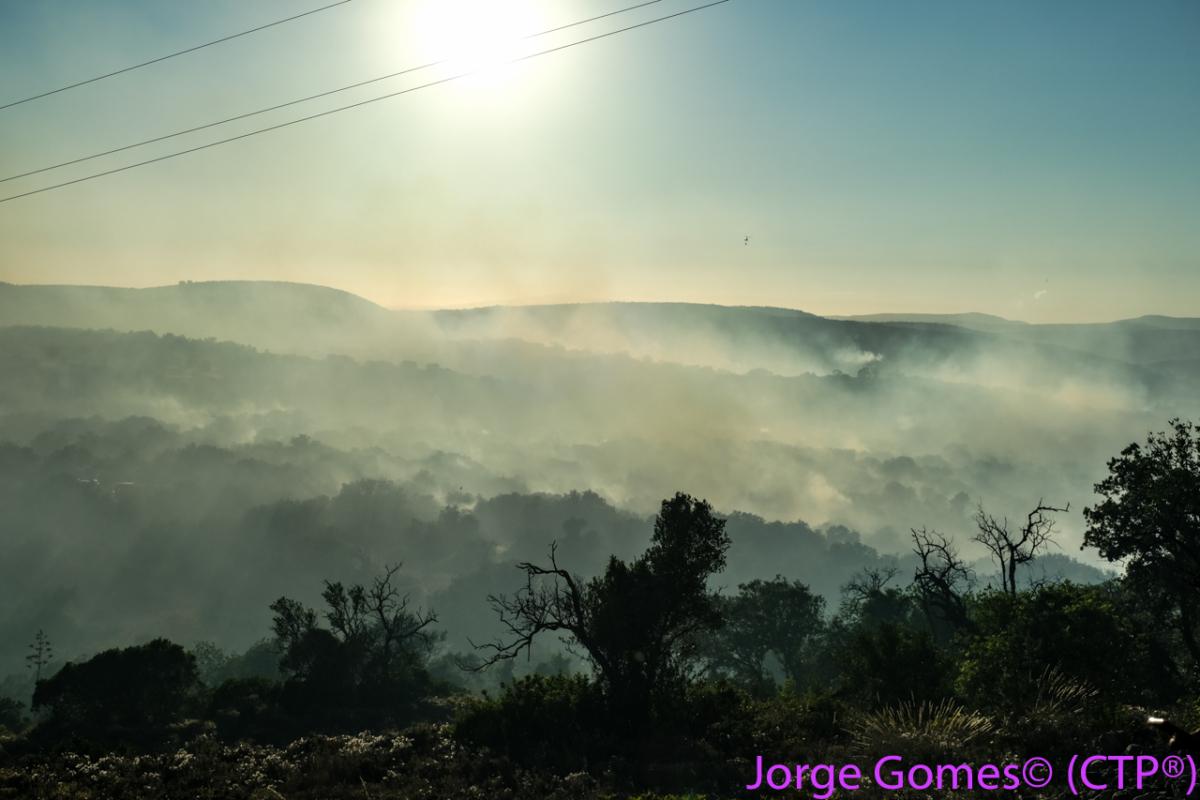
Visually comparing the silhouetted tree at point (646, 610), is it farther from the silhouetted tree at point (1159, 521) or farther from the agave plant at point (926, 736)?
the silhouetted tree at point (1159, 521)

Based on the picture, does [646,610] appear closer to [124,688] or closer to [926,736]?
[926,736]

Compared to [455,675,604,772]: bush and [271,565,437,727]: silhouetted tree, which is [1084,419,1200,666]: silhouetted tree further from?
[271,565,437,727]: silhouetted tree

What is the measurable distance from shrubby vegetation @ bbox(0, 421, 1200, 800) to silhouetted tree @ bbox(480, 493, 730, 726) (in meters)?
0.09

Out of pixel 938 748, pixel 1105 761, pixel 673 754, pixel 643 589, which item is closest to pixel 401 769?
pixel 673 754

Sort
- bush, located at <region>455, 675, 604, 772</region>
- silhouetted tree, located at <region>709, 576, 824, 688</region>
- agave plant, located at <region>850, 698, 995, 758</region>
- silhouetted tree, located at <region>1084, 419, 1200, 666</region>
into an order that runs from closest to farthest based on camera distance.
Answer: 1. agave plant, located at <region>850, 698, 995, 758</region>
2. bush, located at <region>455, 675, 604, 772</region>
3. silhouetted tree, located at <region>1084, 419, 1200, 666</region>
4. silhouetted tree, located at <region>709, 576, 824, 688</region>

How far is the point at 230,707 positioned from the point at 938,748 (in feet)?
143

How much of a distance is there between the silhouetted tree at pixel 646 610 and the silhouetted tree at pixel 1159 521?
1926 cm

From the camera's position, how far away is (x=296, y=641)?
54.1 metres

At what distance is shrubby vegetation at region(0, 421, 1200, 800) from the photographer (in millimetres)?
21844

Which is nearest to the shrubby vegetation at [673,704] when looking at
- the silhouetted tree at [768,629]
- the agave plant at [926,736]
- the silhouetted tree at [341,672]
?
the agave plant at [926,736]

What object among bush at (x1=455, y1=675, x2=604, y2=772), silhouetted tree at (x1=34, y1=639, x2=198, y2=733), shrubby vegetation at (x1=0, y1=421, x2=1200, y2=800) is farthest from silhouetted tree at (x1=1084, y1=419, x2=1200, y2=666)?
silhouetted tree at (x1=34, y1=639, x2=198, y2=733)

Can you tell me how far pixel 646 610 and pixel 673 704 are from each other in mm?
4008

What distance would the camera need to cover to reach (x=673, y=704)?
30359mm

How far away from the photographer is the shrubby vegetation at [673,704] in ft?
71.7
